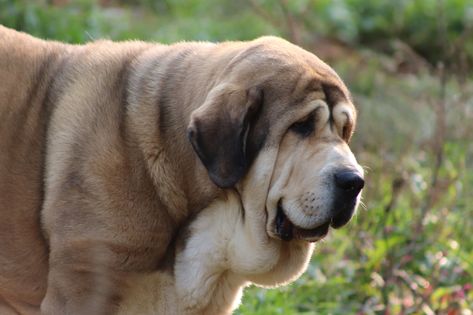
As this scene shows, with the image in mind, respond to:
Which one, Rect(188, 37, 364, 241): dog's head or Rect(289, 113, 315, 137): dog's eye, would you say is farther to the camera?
Rect(289, 113, 315, 137): dog's eye

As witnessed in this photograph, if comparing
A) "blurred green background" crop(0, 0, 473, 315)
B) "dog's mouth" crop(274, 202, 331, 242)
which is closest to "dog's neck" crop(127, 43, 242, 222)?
"dog's mouth" crop(274, 202, 331, 242)

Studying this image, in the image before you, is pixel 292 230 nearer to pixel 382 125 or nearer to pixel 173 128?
pixel 173 128

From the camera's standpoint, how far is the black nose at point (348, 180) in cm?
473

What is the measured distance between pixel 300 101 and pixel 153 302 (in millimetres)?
1156

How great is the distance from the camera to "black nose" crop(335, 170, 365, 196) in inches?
186

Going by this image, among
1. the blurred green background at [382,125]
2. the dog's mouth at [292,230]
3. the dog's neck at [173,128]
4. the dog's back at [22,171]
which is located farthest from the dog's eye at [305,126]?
the blurred green background at [382,125]

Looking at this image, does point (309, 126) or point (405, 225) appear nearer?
point (309, 126)

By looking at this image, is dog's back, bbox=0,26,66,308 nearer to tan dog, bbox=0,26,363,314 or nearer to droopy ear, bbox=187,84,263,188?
tan dog, bbox=0,26,363,314

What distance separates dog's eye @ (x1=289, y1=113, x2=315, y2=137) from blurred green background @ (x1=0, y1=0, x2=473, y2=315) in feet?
5.21

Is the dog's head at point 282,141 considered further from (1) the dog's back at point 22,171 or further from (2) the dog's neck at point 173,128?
(1) the dog's back at point 22,171

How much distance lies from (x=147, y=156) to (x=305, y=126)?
2.37 ft

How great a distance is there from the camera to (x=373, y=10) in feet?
45.4

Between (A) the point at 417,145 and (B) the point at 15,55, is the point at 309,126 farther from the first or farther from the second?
(A) the point at 417,145

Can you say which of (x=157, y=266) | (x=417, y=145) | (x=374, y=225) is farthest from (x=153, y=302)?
(x=417, y=145)
